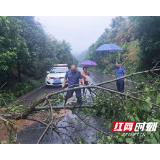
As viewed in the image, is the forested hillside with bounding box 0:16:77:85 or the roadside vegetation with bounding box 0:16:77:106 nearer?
the roadside vegetation with bounding box 0:16:77:106

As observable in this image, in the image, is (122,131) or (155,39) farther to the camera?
(155,39)

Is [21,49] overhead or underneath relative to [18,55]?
overhead

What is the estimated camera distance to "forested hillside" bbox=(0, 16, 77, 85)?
6580 mm

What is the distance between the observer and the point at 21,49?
862 centimetres

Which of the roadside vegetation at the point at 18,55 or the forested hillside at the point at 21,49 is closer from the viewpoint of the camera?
the roadside vegetation at the point at 18,55

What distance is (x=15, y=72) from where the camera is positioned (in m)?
11.4

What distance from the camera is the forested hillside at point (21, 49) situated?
259 inches
